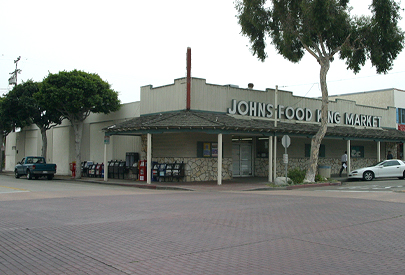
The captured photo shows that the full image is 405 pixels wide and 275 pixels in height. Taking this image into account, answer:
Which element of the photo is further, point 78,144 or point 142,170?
point 78,144

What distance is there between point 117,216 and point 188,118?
11.8 m

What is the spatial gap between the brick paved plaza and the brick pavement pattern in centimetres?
2

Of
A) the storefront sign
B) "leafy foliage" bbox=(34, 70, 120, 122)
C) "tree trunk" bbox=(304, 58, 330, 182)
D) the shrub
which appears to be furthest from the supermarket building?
"leafy foliage" bbox=(34, 70, 120, 122)

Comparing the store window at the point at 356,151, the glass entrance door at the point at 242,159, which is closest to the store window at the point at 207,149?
the glass entrance door at the point at 242,159

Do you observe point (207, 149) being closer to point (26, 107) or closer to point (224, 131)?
point (224, 131)

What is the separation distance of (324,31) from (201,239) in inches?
758

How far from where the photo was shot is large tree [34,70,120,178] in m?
27.0

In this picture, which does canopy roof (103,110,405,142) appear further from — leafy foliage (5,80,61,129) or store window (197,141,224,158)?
leafy foliage (5,80,61,129)

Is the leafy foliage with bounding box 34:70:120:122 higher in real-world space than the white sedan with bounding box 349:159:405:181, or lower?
higher

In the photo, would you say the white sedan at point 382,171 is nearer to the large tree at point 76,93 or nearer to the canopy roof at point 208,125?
the canopy roof at point 208,125

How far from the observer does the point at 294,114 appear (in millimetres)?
28391

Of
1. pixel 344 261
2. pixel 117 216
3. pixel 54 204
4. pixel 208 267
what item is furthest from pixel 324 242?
pixel 54 204

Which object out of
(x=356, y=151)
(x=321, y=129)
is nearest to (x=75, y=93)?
Answer: (x=321, y=129)

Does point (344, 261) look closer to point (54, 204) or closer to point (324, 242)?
point (324, 242)
